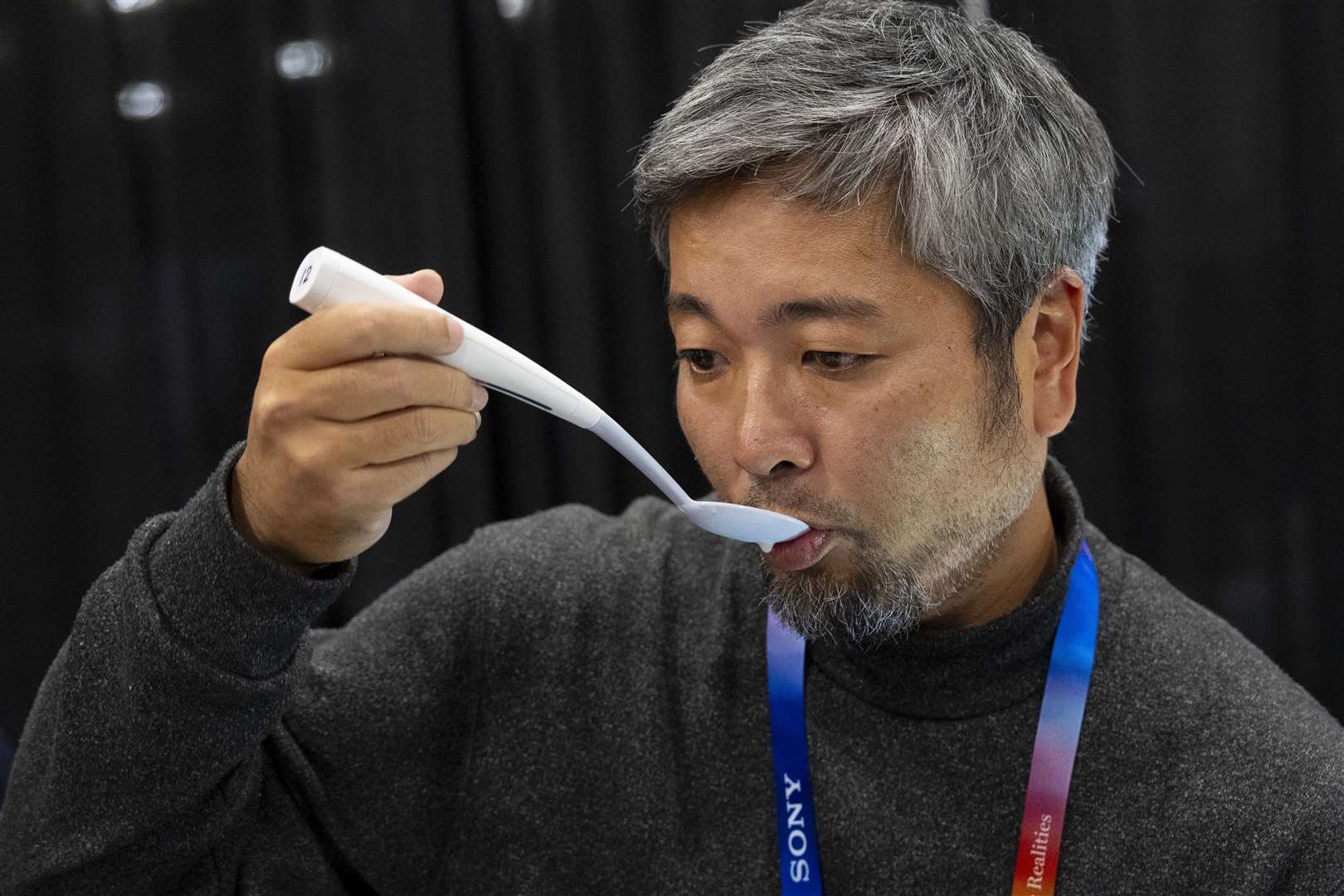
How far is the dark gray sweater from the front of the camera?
106cm

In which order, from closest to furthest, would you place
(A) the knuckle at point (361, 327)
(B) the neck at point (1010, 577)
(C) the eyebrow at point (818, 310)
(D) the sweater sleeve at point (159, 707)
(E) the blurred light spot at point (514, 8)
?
(A) the knuckle at point (361, 327) → (D) the sweater sleeve at point (159, 707) → (C) the eyebrow at point (818, 310) → (B) the neck at point (1010, 577) → (E) the blurred light spot at point (514, 8)

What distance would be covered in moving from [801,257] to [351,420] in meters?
0.45

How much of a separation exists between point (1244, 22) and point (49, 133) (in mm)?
1724

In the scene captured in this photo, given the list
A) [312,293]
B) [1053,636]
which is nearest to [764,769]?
[1053,636]

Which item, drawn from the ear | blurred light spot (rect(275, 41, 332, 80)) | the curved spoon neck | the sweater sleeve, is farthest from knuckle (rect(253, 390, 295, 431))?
blurred light spot (rect(275, 41, 332, 80))

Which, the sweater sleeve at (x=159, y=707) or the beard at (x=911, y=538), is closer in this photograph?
the sweater sleeve at (x=159, y=707)

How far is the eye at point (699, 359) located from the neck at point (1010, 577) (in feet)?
1.19

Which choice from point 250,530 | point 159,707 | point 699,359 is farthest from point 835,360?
point 159,707

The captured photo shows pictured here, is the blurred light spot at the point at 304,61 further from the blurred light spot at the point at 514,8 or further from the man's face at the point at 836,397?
the man's face at the point at 836,397

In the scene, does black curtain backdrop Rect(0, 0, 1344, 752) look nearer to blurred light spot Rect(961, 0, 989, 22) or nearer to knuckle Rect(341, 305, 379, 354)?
blurred light spot Rect(961, 0, 989, 22)

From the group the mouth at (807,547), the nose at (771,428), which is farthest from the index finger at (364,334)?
the mouth at (807,547)

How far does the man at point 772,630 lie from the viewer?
3.35 ft

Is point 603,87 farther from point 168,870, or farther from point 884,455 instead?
point 168,870

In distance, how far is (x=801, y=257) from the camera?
1.13 meters
